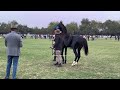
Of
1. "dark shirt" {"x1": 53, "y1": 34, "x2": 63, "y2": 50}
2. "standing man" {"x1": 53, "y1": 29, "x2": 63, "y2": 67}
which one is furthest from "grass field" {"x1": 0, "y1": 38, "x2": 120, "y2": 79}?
"dark shirt" {"x1": 53, "y1": 34, "x2": 63, "y2": 50}

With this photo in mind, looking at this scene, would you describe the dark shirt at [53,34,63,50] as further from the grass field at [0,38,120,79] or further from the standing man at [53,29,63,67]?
the grass field at [0,38,120,79]

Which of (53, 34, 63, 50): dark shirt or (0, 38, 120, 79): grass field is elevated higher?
(53, 34, 63, 50): dark shirt

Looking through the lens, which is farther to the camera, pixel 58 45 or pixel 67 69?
pixel 58 45

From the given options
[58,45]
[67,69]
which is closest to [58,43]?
[58,45]

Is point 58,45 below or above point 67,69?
above

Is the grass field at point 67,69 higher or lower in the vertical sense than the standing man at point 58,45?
lower

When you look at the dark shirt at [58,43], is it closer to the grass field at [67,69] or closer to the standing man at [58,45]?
the standing man at [58,45]

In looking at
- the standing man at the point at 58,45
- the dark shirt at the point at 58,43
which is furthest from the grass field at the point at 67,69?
the dark shirt at the point at 58,43

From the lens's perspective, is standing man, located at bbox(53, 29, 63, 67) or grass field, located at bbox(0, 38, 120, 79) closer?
grass field, located at bbox(0, 38, 120, 79)

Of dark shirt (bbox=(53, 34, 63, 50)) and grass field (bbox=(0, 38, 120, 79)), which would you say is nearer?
Result: grass field (bbox=(0, 38, 120, 79))

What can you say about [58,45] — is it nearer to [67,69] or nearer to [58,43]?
[58,43]
